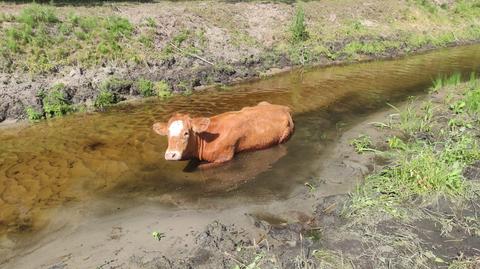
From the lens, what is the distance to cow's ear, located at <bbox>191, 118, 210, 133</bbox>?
9.44 metres

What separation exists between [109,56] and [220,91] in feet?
14.8

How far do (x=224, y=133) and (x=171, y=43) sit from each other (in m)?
9.88

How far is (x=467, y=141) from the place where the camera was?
9117 millimetres

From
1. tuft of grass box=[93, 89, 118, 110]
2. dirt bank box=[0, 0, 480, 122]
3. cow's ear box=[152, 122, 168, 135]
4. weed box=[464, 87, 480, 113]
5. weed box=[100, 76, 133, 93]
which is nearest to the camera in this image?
cow's ear box=[152, 122, 168, 135]

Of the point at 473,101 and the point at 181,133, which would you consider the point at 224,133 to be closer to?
the point at 181,133

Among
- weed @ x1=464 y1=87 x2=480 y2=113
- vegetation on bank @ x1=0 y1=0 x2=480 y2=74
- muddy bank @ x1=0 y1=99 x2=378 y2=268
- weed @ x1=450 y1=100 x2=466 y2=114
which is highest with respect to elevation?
vegetation on bank @ x1=0 y1=0 x2=480 y2=74

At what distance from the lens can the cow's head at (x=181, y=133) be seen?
9.09m

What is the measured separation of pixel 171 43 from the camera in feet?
61.4

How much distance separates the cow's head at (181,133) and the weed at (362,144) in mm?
3648

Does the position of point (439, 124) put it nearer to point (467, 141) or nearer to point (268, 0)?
point (467, 141)

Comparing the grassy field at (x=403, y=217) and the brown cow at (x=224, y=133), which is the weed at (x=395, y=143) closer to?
the grassy field at (x=403, y=217)

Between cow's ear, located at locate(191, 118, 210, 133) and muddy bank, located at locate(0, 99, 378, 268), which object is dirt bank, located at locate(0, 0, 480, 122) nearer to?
cow's ear, located at locate(191, 118, 210, 133)

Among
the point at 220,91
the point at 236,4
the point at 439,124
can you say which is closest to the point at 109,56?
the point at 220,91

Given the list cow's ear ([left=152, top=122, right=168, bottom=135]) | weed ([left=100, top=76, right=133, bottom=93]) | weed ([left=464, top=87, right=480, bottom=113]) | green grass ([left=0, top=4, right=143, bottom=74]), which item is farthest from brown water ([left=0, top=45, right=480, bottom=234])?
green grass ([left=0, top=4, right=143, bottom=74])
